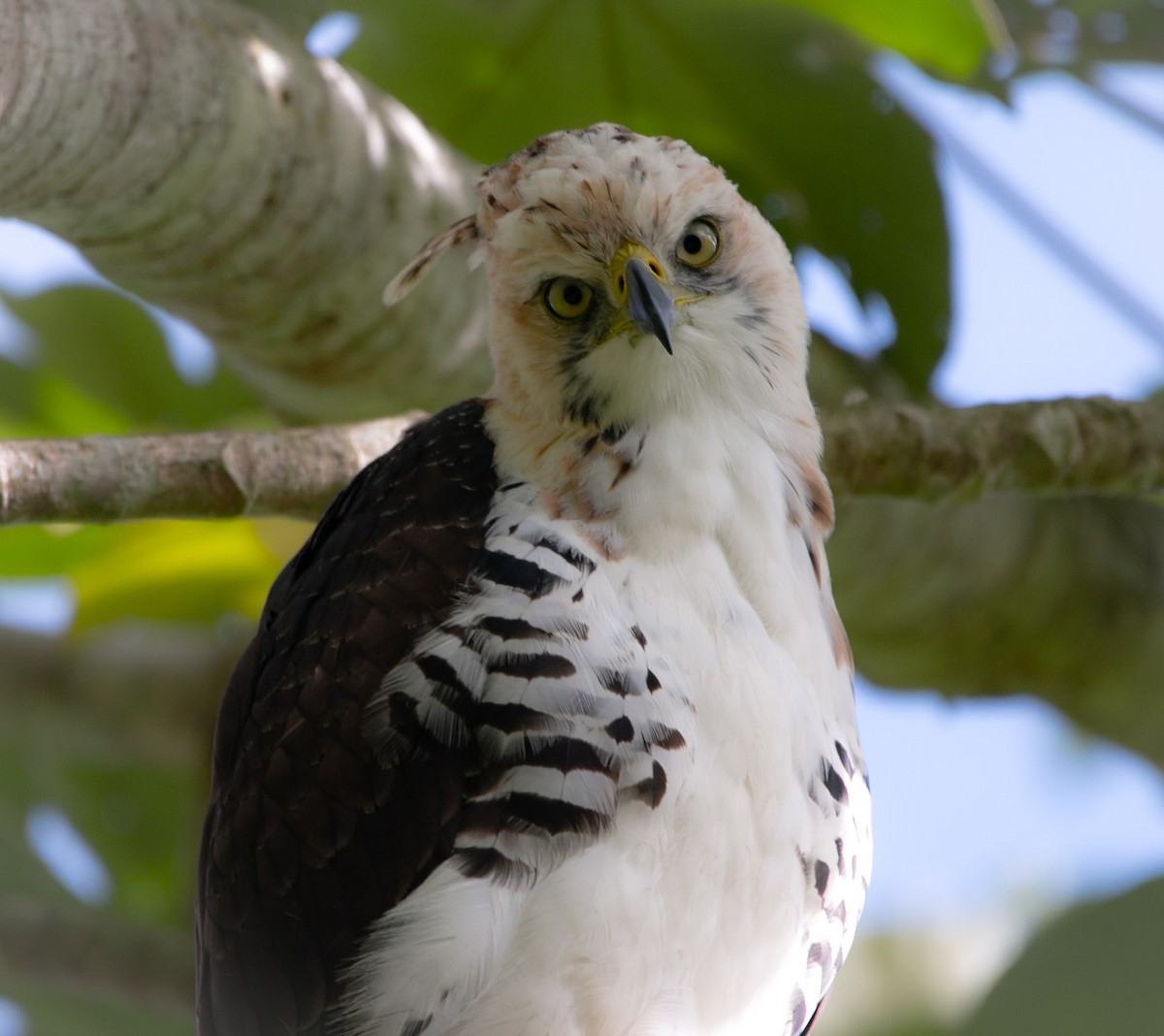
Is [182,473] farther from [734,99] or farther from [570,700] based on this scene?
[734,99]

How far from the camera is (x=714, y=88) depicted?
4.68 meters

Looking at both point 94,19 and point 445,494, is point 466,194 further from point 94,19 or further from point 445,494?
point 445,494

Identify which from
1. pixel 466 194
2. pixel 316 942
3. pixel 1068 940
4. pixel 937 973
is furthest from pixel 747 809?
pixel 937 973

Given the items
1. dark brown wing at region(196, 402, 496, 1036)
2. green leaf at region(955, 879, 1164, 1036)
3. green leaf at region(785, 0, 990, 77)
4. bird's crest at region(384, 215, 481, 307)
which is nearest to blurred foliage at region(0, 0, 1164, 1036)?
green leaf at region(785, 0, 990, 77)

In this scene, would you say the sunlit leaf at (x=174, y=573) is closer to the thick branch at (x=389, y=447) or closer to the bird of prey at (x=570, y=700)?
the thick branch at (x=389, y=447)

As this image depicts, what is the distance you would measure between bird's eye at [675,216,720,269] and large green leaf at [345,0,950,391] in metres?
1.75

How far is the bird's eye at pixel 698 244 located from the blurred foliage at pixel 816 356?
4.64 feet

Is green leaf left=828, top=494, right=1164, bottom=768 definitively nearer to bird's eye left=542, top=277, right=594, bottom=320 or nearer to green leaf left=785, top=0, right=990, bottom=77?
green leaf left=785, top=0, right=990, bottom=77

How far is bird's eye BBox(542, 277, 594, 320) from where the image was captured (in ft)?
9.45

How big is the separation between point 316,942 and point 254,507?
1024 millimetres

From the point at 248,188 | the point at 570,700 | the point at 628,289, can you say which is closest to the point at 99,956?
the point at 248,188

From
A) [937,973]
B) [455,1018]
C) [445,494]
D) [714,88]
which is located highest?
[714,88]

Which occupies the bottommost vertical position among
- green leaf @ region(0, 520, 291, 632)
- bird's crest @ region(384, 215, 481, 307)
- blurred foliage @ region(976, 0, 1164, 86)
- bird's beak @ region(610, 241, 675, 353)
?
green leaf @ region(0, 520, 291, 632)

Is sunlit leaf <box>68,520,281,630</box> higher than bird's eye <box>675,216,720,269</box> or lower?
lower
